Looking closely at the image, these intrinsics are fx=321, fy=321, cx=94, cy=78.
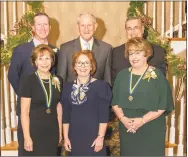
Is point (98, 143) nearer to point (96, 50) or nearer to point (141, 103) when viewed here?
point (141, 103)

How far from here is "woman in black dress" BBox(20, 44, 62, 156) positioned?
264cm

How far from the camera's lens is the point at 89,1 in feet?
16.2

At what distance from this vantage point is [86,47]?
3.13 metres

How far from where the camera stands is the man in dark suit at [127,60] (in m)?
3.01

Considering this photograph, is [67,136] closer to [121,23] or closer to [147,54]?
[147,54]

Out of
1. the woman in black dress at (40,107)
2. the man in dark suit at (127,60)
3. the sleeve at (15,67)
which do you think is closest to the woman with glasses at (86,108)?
the woman in black dress at (40,107)

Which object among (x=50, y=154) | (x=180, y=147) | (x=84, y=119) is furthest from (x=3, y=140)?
(x=180, y=147)

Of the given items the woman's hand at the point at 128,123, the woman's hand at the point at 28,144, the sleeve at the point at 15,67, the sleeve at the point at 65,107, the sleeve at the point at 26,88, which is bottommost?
the woman's hand at the point at 28,144

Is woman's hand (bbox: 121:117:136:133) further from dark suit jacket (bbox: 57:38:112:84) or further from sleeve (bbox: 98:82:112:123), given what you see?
dark suit jacket (bbox: 57:38:112:84)

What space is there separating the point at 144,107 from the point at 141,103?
0.04 meters

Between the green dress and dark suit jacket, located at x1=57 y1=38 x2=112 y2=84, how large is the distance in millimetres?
390

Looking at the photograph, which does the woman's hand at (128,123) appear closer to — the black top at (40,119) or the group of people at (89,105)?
the group of people at (89,105)

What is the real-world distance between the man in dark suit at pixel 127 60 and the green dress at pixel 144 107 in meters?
0.31

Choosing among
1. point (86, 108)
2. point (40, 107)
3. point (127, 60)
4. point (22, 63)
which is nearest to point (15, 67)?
point (22, 63)
